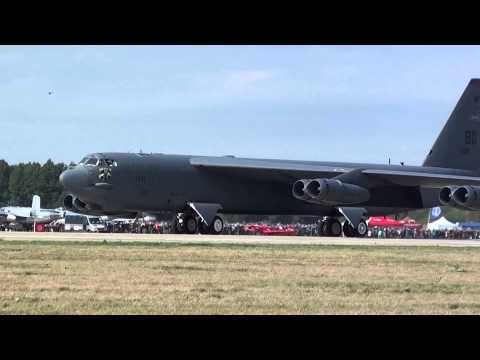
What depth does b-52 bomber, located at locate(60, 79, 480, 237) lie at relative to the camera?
3809cm

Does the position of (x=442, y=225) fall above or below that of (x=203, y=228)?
below

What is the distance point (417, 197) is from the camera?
45.7 metres

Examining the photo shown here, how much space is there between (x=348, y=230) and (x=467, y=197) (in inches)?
226

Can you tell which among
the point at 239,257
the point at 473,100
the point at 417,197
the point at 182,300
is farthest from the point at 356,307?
the point at 473,100

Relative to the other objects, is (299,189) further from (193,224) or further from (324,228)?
(193,224)

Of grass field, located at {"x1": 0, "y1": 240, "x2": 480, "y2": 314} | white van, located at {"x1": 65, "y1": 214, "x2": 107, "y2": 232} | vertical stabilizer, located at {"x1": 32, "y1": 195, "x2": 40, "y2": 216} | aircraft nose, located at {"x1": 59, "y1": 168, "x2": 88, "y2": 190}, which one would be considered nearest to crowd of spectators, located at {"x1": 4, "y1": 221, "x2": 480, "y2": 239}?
white van, located at {"x1": 65, "y1": 214, "x2": 107, "y2": 232}

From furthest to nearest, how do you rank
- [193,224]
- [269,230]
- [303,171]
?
[269,230] → [303,171] → [193,224]

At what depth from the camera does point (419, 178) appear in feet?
139

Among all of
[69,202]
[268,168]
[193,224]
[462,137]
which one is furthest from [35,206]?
[462,137]

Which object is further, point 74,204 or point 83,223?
point 83,223
